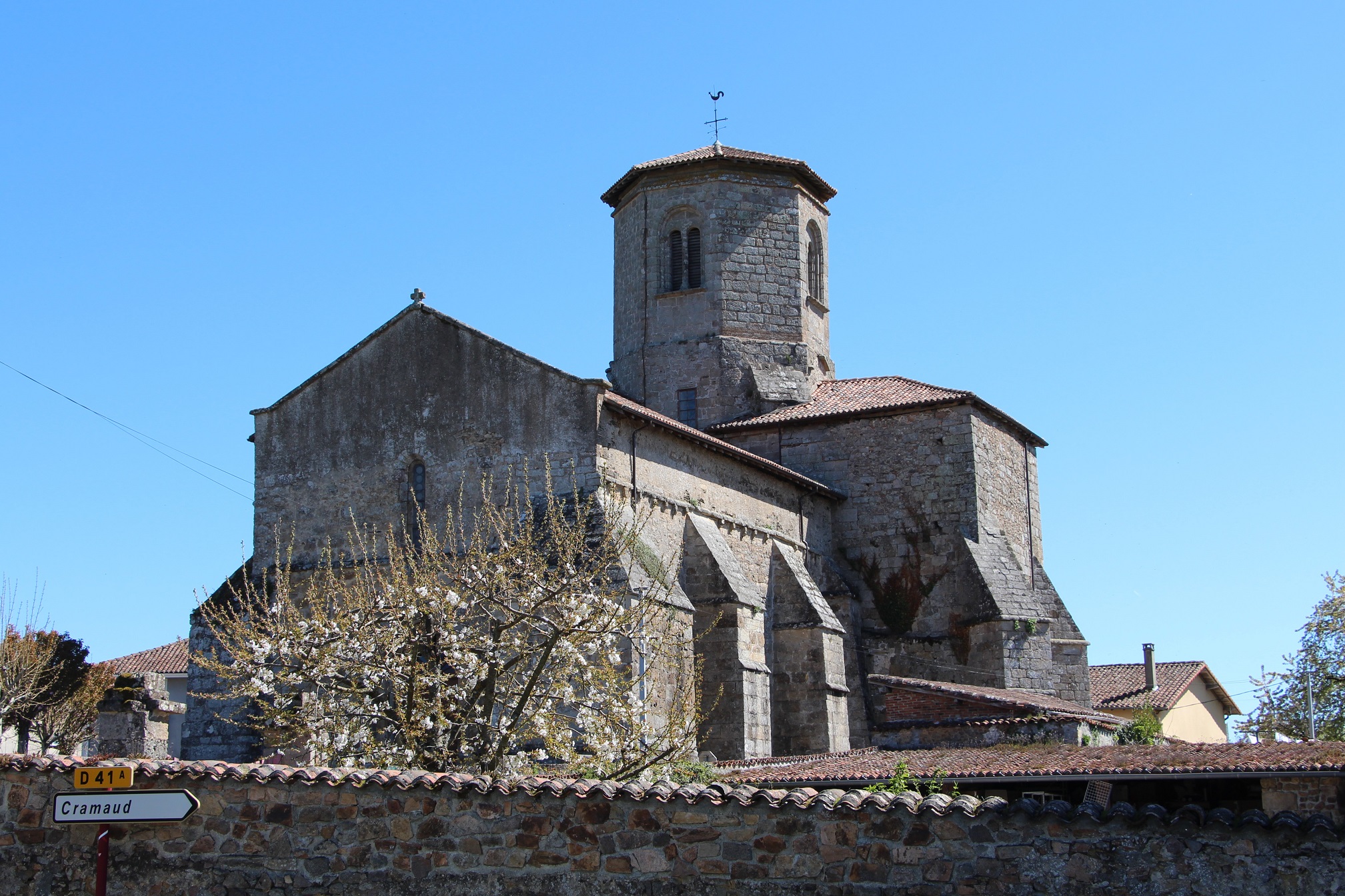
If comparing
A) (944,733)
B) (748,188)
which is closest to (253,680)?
(944,733)

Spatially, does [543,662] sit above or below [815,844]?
above

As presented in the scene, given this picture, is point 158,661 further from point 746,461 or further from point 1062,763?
point 1062,763

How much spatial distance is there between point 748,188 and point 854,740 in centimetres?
1230

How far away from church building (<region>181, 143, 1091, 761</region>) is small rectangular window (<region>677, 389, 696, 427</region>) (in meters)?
0.08

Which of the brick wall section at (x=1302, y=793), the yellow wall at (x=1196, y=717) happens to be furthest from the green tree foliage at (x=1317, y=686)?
the brick wall section at (x=1302, y=793)

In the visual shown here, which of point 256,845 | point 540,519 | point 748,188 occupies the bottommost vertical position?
point 256,845

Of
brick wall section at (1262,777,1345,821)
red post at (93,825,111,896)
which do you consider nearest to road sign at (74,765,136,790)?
red post at (93,825,111,896)

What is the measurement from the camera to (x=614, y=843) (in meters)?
9.87

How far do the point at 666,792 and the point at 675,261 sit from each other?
72.8 feet

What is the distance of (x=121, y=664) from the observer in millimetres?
41281

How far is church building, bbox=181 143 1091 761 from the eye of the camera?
22328mm

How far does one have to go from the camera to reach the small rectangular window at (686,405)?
30453mm

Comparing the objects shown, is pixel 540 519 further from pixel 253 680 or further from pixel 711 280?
pixel 711 280

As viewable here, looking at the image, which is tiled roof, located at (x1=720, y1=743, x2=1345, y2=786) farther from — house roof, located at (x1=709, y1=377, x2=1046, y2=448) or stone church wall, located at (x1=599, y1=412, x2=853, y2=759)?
house roof, located at (x1=709, y1=377, x2=1046, y2=448)
